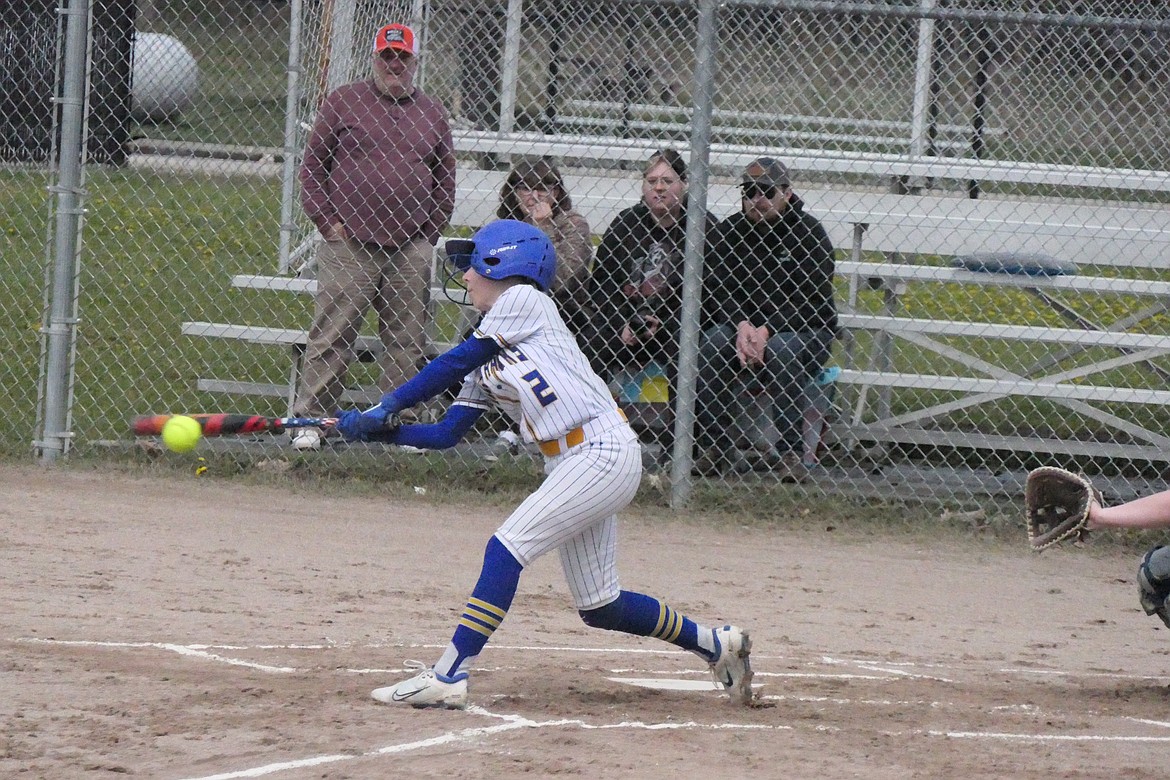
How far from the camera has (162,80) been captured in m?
17.7

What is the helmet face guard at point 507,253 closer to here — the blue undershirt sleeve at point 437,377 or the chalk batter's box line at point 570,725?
the blue undershirt sleeve at point 437,377

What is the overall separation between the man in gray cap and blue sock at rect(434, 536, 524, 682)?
130 inches

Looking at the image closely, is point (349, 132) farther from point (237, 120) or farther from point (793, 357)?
point (237, 120)

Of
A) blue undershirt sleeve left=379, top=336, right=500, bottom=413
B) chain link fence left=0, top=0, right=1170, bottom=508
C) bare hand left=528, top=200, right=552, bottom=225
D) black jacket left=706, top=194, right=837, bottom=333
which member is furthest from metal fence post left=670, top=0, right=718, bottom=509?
blue undershirt sleeve left=379, top=336, right=500, bottom=413

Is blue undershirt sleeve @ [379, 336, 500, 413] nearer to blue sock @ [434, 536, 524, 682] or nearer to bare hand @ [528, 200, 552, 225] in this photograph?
blue sock @ [434, 536, 524, 682]

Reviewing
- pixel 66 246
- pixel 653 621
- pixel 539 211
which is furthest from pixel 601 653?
pixel 66 246

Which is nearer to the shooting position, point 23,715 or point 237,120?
point 23,715

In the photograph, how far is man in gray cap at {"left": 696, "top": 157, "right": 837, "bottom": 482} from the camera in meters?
7.21

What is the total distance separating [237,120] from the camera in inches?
685

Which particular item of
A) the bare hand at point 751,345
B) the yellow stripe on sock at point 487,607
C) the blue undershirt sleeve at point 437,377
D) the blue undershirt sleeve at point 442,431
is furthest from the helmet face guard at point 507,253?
the bare hand at point 751,345

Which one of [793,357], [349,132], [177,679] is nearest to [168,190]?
[349,132]

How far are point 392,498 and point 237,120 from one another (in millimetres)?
11131

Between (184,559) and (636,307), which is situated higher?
(636,307)

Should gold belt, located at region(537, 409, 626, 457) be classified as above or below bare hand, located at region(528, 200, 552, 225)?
below
